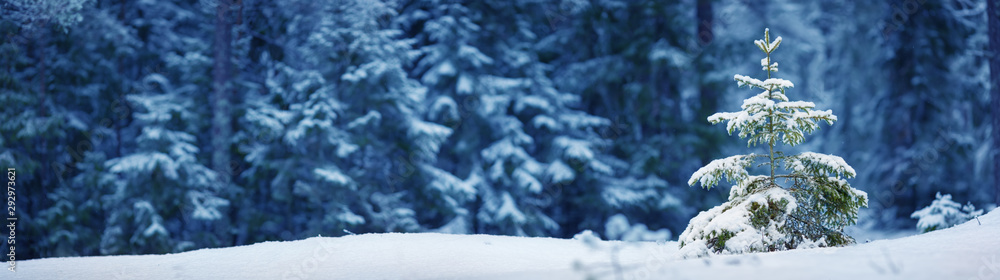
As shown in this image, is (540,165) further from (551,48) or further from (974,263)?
(974,263)

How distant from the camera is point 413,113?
50.0 feet

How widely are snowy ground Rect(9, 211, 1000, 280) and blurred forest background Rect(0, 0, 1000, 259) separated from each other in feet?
21.6

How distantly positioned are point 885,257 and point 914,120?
53.1ft

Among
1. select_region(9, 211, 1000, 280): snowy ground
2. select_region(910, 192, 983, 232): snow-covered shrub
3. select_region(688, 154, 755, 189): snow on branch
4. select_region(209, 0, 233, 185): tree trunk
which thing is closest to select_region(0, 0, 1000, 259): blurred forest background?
select_region(209, 0, 233, 185): tree trunk

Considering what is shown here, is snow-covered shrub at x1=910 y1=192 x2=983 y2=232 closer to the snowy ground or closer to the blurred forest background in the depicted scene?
the snowy ground

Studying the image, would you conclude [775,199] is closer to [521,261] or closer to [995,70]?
[521,261]

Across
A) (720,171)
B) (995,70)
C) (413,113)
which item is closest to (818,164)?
(720,171)

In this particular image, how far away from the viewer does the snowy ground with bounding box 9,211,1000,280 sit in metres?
3.84

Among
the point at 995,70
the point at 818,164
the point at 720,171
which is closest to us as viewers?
the point at 818,164

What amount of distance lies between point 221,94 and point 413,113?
386 cm

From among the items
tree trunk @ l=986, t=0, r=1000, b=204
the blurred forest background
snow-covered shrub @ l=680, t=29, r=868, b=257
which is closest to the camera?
snow-covered shrub @ l=680, t=29, r=868, b=257

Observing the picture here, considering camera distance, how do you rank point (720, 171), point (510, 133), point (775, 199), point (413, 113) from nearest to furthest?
point (775, 199)
point (720, 171)
point (413, 113)
point (510, 133)

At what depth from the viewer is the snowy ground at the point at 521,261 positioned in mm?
3838

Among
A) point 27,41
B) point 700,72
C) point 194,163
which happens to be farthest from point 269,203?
point 700,72
